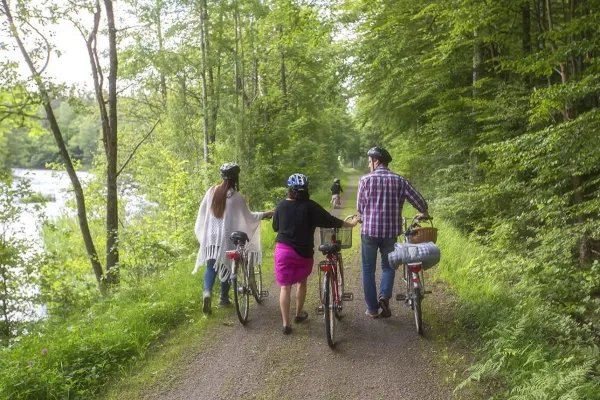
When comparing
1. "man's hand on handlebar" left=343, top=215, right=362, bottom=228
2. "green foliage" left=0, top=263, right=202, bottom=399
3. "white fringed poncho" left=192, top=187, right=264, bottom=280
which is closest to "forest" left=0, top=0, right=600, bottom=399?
"green foliage" left=0, top=263, right=202, bottom=399

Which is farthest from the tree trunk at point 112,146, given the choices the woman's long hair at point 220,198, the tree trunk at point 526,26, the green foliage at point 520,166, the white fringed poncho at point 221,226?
the tree trunk at point 526,26

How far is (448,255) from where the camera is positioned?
8.38m

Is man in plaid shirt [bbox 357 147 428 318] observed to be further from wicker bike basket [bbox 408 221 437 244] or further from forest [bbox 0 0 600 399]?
forest [bbox 0 0 600 399]

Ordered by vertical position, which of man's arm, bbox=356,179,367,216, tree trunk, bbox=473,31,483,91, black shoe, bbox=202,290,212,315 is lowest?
black shoe, bbox=202,290,212,315

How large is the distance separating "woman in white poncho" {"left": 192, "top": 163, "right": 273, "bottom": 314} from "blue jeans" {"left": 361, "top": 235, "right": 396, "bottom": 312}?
1485 millimetres

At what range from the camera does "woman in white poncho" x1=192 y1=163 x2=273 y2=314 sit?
6137 millimetres

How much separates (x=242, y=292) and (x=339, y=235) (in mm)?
1421

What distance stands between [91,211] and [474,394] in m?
20.9

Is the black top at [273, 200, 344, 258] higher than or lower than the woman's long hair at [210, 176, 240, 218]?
lower

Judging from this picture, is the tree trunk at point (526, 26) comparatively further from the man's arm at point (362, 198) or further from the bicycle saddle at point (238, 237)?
the bicycle saddle at point (238, 237)

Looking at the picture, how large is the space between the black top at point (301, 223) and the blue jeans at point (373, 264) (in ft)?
1.58

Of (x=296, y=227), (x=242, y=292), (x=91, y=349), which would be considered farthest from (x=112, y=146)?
(x=296, y=227)

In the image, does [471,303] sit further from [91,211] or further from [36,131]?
[91,211]

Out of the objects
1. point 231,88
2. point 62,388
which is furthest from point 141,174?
point 62,388
